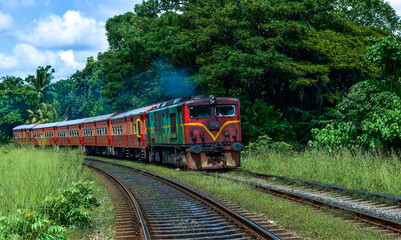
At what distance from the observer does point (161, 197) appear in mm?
11438

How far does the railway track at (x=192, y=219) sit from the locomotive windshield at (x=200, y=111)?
456cm

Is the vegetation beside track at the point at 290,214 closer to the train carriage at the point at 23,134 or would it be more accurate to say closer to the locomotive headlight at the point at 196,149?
the locomotive headlight at the point at 196,149

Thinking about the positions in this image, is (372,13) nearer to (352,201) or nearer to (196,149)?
(196,149)

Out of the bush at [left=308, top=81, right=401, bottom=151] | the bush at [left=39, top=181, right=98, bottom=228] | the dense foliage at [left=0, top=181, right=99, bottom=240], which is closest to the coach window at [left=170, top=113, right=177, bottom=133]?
the bush at [left=308, top=81, right=401, bottom=151]

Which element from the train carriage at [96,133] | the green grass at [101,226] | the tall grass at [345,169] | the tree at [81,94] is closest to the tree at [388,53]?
the tall grass at [345,169]

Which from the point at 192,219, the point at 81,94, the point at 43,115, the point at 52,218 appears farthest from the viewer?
the point at 81,94

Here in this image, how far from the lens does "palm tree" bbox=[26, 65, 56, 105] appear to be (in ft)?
209

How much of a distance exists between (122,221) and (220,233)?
2380 millimetres

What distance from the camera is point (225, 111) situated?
56.4 feet

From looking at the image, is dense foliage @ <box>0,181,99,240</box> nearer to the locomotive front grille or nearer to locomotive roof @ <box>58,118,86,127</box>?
the locomotive front grille

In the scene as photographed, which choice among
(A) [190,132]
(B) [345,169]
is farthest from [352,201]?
(A) [190,132]

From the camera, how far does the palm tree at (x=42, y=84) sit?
6359 cm

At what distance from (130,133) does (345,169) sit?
621 inches

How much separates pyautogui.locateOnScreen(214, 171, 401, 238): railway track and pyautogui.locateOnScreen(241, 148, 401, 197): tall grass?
26.2 inches
